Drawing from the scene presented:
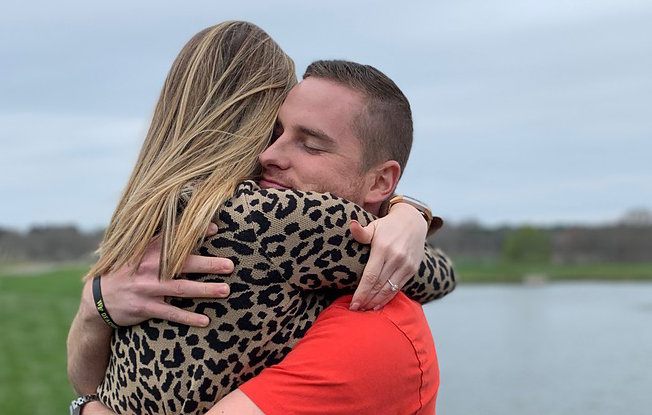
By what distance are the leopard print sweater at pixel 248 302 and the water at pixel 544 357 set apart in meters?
16.0

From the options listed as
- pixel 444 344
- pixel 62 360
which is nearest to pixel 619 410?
pixel 444 344

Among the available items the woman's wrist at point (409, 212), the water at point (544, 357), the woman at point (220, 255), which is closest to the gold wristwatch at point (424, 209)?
the woman's wrist at point (409, 212)

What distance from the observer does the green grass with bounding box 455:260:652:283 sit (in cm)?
7288

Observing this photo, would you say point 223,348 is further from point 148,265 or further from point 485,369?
point 485,369

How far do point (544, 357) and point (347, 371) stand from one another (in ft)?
85.0

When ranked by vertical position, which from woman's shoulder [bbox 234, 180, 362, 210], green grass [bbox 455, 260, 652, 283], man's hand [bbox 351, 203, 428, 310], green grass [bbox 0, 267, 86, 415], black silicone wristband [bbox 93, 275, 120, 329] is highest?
green grass [bbox 455, 260, 652, 283]

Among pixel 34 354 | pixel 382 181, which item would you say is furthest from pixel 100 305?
pixel 34 354

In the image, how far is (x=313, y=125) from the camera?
230cm

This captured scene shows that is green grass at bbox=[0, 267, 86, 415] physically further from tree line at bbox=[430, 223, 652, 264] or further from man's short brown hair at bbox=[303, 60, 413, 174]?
tree line at bbox=[430, 223, 652, 264]

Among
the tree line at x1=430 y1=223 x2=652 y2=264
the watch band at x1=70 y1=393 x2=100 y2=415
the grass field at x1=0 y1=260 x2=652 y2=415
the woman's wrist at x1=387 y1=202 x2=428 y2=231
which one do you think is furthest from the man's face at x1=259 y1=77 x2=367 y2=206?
the tree line at x1=430 y1=223 x2=652 y2=264

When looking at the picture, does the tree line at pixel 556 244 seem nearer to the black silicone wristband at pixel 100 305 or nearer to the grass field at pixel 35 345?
the grass field at pixel 35 345

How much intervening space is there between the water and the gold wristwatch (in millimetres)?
15252

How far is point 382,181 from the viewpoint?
242 cm

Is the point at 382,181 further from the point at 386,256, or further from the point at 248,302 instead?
the point at 248,302
